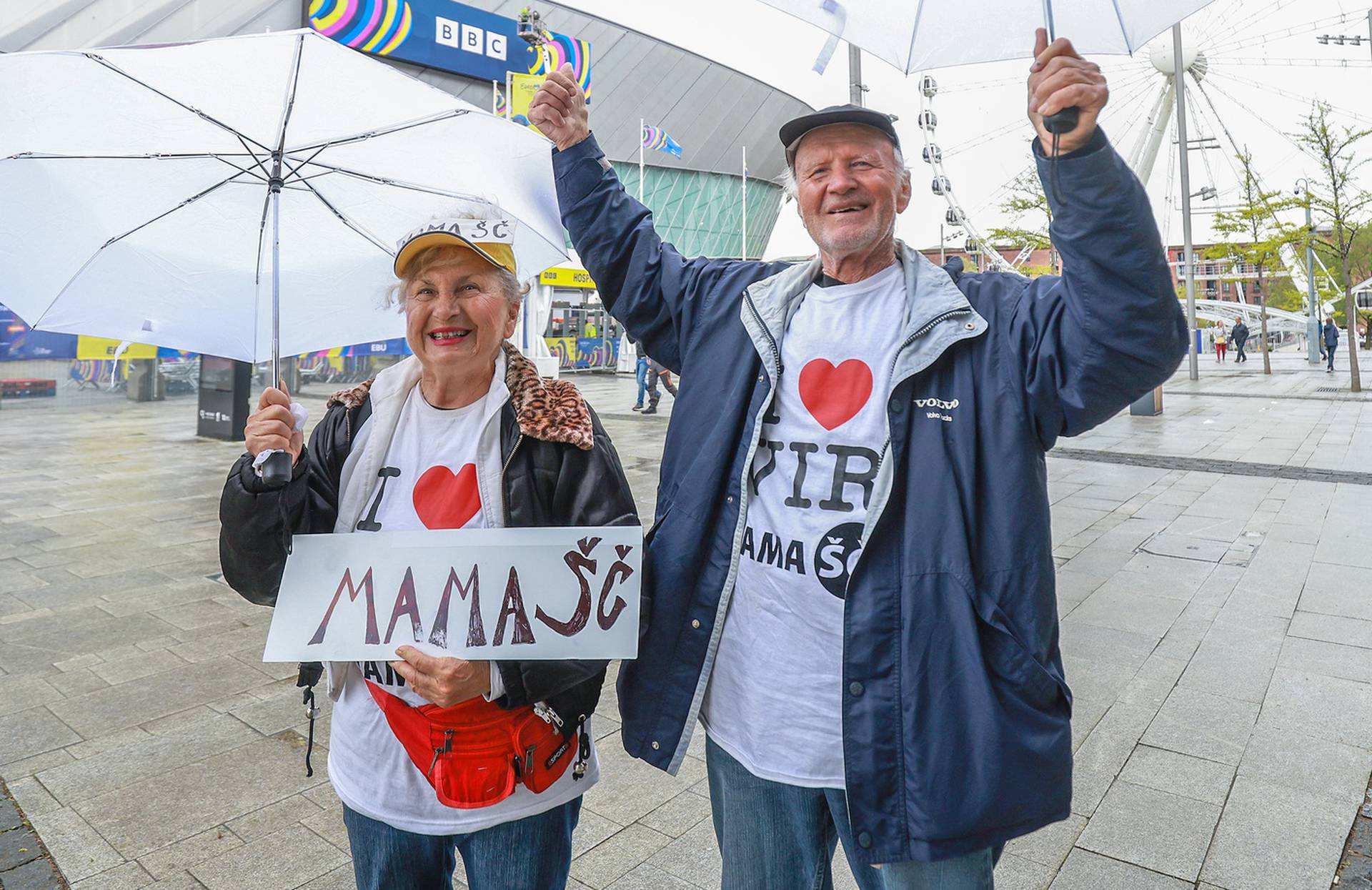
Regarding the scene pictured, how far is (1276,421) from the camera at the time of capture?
566 inches

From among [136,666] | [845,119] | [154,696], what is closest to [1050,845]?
[845,119]

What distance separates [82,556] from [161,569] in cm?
86

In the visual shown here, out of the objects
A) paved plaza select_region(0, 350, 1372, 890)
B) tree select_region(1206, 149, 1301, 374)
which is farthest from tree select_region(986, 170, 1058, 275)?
paved plaza select_region(0, 350, 1372, 890)

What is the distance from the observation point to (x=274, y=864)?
2.67 meters

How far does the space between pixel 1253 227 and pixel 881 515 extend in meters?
30.8

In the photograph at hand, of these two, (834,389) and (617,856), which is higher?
(834,389)

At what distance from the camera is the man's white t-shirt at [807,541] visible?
1.64 m

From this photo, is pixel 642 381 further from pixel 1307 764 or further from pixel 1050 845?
A: pixel 1050 845

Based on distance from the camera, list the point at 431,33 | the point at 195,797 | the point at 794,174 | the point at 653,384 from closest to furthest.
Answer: the point at 794,174 → the point at 195,797 → the point at 653,384 → the point at 431,33

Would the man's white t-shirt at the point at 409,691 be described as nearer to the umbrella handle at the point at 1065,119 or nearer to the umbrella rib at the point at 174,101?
the umbrella rib at the point at 174,101

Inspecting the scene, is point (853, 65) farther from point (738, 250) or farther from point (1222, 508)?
point (738, 250)

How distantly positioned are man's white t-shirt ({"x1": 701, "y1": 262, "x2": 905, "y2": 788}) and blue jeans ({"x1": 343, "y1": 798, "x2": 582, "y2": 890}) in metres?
0.40

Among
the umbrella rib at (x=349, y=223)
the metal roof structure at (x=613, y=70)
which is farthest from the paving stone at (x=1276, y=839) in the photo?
the metal roof structure at (x=613, y=70)

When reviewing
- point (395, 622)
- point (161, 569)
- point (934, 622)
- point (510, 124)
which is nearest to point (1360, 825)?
point (934, 622)
